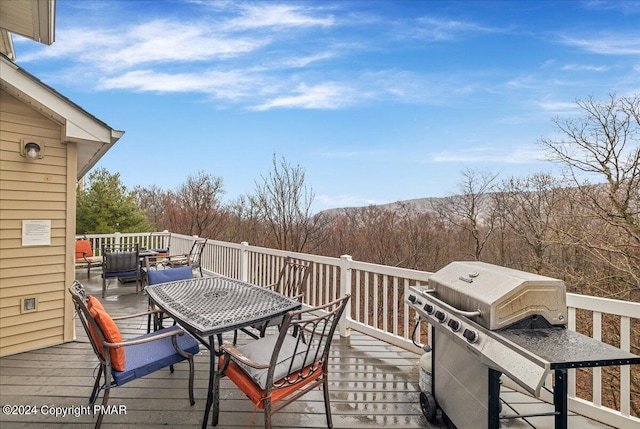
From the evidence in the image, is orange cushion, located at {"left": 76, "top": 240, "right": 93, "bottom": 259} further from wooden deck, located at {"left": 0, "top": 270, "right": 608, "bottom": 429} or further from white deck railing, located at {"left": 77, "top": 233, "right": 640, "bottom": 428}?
wooden deck, located at {"left": 0, "top": 270, "right": 608, "bottom": 429}

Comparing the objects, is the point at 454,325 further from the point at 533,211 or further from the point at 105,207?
the point at 105,207

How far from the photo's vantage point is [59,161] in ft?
12.9

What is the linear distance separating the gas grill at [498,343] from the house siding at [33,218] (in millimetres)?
4254

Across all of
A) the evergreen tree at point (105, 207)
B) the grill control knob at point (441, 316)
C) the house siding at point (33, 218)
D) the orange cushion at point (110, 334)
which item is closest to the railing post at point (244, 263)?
the house siding at point (33, 218)

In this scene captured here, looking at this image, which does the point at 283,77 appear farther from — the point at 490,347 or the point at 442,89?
the point at 490,347

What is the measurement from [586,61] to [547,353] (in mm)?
10638

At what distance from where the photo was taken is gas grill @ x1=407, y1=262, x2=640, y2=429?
1.40 meters

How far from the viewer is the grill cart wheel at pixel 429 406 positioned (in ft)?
7.80

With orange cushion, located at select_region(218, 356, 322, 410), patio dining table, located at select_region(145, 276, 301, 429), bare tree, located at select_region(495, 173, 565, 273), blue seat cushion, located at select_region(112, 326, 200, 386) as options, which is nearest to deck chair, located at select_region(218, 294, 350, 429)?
orange cushion, located at select_region(218, 356, 322, 410)

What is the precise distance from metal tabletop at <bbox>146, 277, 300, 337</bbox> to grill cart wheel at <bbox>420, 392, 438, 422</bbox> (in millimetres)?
1220

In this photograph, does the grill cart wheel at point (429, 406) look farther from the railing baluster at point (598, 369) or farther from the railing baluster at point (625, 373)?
the railing baluster at point (625, 373)

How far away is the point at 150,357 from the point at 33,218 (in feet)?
8.72

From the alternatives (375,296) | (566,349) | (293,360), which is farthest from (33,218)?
(566,349)

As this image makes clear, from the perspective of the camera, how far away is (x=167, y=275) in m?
3.88
